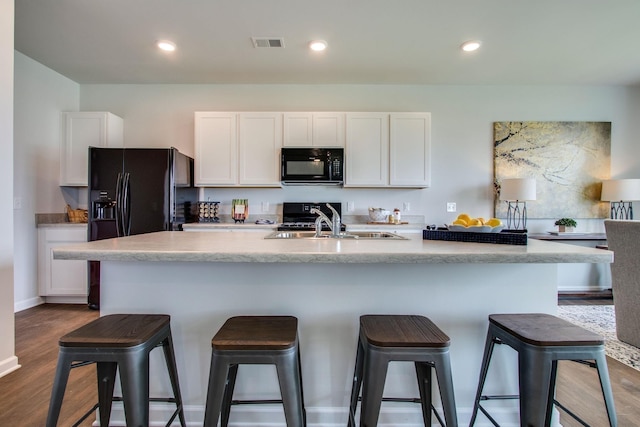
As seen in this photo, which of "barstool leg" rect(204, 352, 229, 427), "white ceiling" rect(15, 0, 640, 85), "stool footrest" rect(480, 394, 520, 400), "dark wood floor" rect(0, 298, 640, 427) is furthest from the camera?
"white ceiling" rect(15, 0, 640, 85)

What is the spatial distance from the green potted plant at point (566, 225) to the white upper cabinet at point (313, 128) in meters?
2.78

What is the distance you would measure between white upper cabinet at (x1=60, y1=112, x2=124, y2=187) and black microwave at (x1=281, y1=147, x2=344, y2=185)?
208 centimetres

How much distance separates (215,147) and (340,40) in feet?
5.77

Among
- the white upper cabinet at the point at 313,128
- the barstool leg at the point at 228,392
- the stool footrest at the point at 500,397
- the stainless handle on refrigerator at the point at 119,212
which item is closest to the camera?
the barstool leg at the point at 228,392

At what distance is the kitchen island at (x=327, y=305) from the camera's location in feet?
4.75

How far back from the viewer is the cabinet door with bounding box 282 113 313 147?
356 centimetres

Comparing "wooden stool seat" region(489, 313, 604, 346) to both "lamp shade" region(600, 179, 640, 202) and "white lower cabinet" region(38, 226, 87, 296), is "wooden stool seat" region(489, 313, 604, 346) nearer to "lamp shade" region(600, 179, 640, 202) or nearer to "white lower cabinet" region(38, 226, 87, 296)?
"lamp shade" region(600, 179, 640, 202)

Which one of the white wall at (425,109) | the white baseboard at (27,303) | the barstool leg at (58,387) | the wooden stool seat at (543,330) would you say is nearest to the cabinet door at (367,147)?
the white wall at (425,109)

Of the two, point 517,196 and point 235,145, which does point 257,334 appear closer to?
point 235,145

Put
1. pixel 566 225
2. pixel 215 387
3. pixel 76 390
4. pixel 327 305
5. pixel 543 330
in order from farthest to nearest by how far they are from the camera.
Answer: pixel 566 225 < pixel 76 390 < pixel 327 305 < pixel 543 330 < pixel 215 387

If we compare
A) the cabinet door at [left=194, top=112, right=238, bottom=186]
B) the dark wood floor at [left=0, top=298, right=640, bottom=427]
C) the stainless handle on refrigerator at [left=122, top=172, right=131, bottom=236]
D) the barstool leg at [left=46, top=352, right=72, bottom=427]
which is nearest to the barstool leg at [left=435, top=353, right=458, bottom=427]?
the dark wood floor at [left=0, top=298, right=640, bottom=427]

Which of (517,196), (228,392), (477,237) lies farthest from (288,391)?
(517,196)

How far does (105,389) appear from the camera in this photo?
1333 mm

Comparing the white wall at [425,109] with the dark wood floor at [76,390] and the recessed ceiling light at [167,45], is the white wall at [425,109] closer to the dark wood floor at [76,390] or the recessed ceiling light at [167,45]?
the recessed ceiling light at [167,45]
